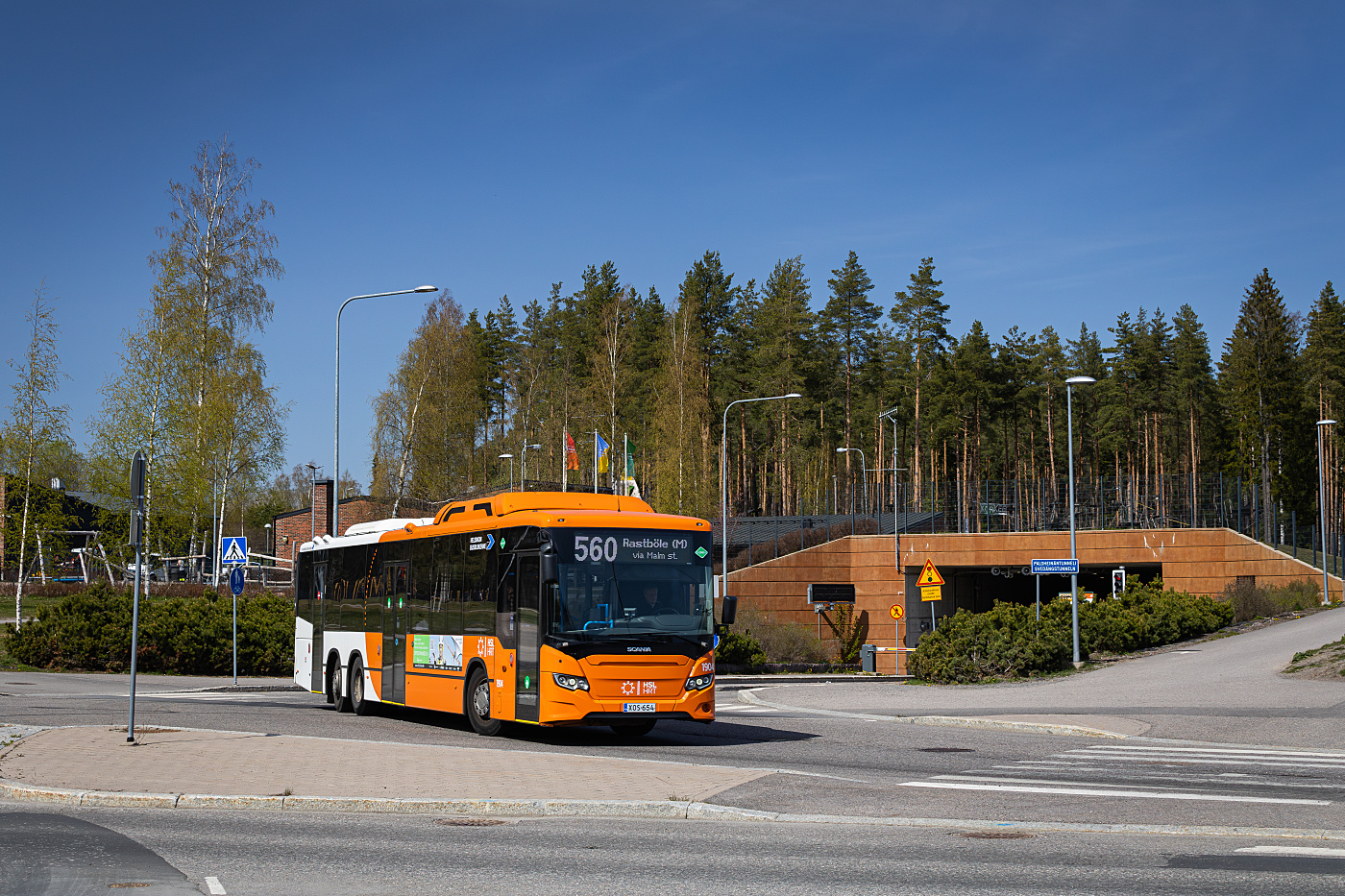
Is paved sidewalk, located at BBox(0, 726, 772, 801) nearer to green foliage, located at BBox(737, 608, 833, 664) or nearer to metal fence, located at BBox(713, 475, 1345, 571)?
green foliage, located at BBox(737, 608, 833, 664)

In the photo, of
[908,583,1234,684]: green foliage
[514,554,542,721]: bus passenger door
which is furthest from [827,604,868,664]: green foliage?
[514,554,542,721]: bus passenger door

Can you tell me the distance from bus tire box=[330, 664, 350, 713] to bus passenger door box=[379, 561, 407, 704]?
1757 mm

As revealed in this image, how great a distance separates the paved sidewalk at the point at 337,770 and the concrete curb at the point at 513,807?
18 centimetres

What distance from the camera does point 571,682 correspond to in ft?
48.6

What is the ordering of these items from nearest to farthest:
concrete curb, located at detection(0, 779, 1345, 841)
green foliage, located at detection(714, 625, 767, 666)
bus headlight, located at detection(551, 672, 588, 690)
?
concrete curb, located at detection(0, 779, 1345, 841) → bus headlight, located at detection(551, 672, 588, 690) → green foliage, located at detection(714, 625, 767, 666)

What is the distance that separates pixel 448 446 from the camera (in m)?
64.2

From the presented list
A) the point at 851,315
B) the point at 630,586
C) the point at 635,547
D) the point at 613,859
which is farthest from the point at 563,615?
the point at 851,315

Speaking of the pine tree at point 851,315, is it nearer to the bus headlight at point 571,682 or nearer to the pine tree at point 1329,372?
the pine tree at point 1329,372

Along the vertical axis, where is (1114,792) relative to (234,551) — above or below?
below

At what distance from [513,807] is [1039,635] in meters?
19.2

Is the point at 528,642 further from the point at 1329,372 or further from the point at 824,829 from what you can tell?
the point at 1329,372

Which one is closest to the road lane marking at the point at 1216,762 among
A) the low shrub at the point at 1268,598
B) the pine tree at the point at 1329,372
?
the low shrub at the point at 1268,598

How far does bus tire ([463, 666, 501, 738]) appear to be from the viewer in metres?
16.3

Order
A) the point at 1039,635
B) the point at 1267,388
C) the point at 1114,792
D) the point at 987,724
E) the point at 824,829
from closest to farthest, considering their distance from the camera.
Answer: the point at 824,829
the point at 1114,792
the point at 987,724
the point at 1039,635
the point at 1267,388
